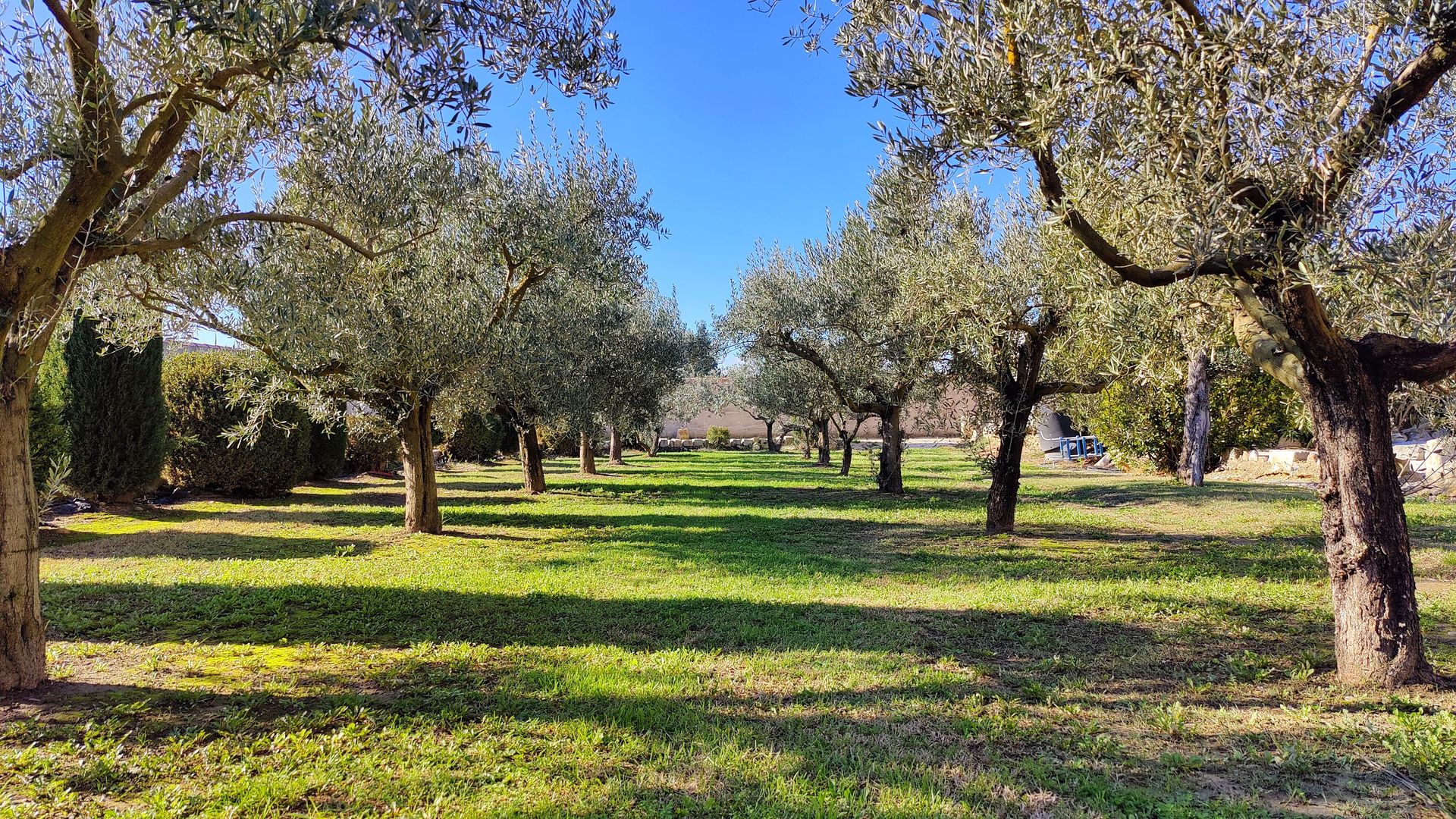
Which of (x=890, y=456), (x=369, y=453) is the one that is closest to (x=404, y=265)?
(x=890, y=456)

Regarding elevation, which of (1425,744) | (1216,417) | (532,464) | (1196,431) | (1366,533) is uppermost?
(1216,417)

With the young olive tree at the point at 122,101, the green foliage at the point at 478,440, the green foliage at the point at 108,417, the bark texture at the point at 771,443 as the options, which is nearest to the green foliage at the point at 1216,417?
the young olive tree at the point at 122,101

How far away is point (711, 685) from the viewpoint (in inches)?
195

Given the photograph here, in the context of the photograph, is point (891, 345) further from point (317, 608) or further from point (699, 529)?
point (317, 608)

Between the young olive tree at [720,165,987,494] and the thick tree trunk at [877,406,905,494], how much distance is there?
0.03 meters

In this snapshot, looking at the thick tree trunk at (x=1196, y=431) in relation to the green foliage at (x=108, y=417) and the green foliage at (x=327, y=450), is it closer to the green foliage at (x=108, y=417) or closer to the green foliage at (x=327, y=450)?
the green foliage at (x=327, y=450)

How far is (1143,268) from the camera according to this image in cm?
485

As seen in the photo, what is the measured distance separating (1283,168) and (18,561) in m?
8.41

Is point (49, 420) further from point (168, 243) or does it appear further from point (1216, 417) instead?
point (1216, 417)

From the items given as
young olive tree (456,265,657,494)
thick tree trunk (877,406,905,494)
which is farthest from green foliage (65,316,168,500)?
thick tree trunk (877,406,905,494)

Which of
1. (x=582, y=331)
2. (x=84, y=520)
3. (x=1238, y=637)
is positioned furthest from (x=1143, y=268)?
(x=84, y=520)

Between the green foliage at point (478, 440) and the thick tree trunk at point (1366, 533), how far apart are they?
2493 cm

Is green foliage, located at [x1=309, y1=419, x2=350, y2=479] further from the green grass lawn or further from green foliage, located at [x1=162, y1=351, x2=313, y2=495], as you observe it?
the green grass lawn

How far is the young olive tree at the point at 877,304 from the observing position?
1092 cm
